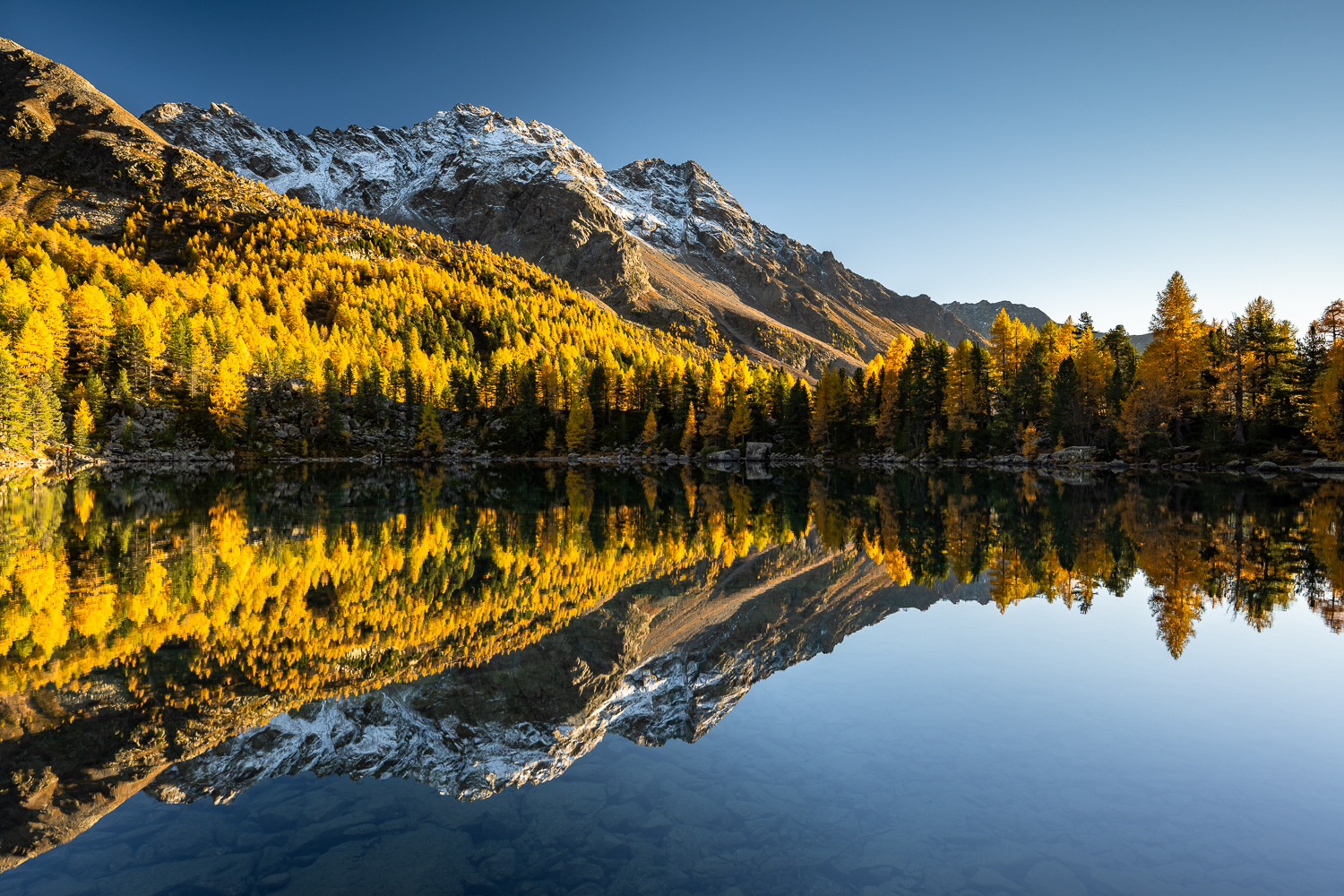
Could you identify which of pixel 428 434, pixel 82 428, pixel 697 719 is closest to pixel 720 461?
pixel 428 434

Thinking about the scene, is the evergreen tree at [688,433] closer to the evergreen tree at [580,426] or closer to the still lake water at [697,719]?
the evergreen tree at [580,426]

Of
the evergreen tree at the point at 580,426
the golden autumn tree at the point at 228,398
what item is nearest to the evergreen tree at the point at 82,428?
the golden autumn tree at the point at 228,398

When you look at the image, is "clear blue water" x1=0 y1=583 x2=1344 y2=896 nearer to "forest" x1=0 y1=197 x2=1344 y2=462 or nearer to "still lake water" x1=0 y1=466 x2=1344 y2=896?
"still lake water" x1=0 y1=466 x2=1344 y2=896

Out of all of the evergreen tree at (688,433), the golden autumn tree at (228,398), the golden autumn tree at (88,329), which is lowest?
the evergreen tree at (688,433)

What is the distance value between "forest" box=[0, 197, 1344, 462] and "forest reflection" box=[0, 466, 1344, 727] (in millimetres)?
24882

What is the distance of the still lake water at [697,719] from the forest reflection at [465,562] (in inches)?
6.7

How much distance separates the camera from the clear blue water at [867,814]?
6371 millimetres

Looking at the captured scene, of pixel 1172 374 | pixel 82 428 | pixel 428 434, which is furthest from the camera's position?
pixel 428 434

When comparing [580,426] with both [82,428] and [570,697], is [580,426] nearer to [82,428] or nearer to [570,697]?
[82,428]

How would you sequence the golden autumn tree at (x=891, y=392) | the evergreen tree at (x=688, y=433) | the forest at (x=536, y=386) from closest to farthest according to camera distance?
1. the forest at (x=536, y=386)
2. the golden autumn tree at (x=891, y=392)
3. the evergreen tree at (x=688, y=433)

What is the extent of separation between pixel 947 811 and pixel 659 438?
99163mm

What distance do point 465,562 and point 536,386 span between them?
91467mm

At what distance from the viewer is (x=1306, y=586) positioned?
16.8m

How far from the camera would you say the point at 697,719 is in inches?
429
